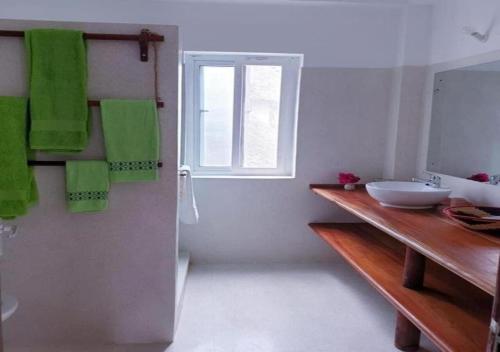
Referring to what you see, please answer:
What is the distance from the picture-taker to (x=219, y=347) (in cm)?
192

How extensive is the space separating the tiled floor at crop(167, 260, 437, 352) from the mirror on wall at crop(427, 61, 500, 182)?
3.36 feet

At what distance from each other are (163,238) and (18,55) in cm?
109

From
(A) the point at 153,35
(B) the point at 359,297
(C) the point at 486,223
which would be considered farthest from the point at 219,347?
(A) the point at 153,35

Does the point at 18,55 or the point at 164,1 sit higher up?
the point at 164,1

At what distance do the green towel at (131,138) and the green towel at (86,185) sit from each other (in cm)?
5

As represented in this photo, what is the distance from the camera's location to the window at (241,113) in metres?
2.90

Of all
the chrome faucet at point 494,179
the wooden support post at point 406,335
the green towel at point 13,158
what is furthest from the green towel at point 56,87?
the chrome faucet at point 494,179

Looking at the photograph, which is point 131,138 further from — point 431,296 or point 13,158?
point 431,296

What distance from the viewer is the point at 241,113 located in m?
2.95

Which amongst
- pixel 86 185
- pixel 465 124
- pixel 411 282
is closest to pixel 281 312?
pixel 411 282

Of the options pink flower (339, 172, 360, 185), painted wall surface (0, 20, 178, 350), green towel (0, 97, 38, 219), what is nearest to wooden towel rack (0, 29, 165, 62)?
painted wall surface (0, 20, 178, 350)

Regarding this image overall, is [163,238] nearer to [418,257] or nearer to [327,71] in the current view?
[418,257]

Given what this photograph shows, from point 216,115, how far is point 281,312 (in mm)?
1557

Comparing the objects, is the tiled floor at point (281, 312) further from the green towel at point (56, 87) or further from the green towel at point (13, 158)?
the green towel at point (56, 87)
